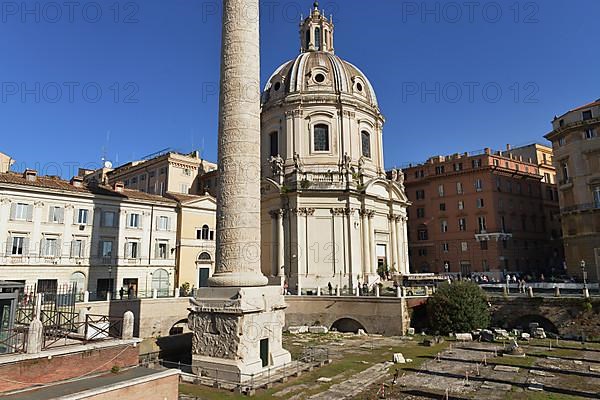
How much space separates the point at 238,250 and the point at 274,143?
26.0 metres

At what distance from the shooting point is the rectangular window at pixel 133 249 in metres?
34.8

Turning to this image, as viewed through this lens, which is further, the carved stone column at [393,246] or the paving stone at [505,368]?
the carved stone column at [393,246]

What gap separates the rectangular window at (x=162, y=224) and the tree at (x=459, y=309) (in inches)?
848

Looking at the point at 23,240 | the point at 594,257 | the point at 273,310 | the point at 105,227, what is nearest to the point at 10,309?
the point at 273,310

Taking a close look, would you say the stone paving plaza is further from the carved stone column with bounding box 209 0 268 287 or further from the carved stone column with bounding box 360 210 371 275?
the carved stone column with bounding box 360 210 371 275

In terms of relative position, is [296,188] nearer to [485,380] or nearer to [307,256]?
[307,256]

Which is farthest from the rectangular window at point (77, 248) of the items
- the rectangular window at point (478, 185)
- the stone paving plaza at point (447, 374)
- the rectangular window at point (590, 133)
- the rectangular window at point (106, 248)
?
the rectangular window at point (590, 133)

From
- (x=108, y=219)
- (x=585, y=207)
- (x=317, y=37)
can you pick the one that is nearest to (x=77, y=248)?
(x=108, y=219)

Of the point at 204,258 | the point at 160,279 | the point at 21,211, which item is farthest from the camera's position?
the point at 204,258

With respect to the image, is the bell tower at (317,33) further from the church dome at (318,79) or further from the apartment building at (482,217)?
the apartment building at (482,217)

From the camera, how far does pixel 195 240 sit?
127 ft

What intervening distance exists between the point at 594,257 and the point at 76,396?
39.2 metres

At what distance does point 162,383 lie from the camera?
13430 millimetres

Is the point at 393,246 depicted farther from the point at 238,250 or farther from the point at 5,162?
the point at 5,162
